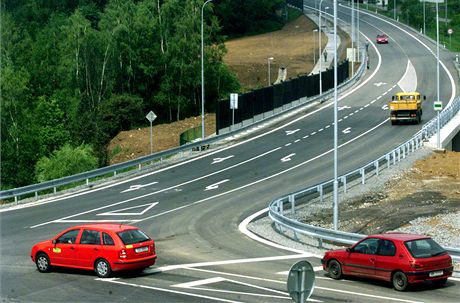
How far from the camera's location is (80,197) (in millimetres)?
43094

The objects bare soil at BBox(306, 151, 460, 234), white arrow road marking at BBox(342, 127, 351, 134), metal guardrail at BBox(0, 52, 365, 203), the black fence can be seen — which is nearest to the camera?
bare soil at BBox(306, 151, 460, 234)

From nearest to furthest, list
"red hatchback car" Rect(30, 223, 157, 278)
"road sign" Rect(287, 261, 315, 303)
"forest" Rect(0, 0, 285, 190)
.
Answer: "road sign" Rect(287, 261, 315, 303) → "red hatchback car" Rect(30, 223, 157, 278) → "forest" Rect(0, 0, 285, 190)

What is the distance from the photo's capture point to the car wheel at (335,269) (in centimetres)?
2413

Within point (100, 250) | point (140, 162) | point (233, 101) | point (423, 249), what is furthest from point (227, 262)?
point (233, 101)

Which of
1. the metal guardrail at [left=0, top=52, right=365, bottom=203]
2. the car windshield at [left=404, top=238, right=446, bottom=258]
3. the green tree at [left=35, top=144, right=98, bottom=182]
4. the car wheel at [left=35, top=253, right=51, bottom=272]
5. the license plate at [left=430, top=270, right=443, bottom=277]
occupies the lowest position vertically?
the green tree at [left=35, top=144, right=98, bottom=182]

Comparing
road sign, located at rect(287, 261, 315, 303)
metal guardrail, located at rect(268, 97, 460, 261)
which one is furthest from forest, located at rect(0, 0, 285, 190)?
road sign, located at rect(287, 261, 315, 303)

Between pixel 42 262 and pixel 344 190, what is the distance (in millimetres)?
19308

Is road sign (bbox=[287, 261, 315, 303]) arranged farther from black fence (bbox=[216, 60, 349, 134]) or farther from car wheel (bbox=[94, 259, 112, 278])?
black fence (bbox=[216, 60, 349, 134])

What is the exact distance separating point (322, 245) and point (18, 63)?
73.1 metres

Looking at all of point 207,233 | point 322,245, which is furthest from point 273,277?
point 207,233

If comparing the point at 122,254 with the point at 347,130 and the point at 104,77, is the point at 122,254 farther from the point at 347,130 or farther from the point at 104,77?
the point at 104,77

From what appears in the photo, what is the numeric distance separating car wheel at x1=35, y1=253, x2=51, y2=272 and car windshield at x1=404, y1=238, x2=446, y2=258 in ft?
30.8

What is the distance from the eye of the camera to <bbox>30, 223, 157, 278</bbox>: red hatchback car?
79.6ft

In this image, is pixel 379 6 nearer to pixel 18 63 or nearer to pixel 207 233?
pixel 18 63
